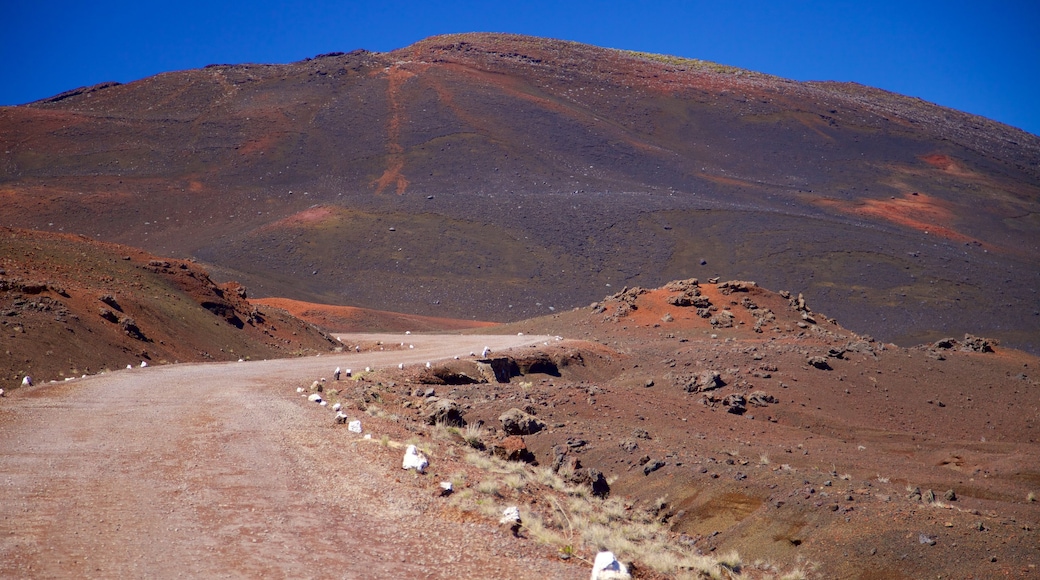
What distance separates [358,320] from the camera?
145 feet

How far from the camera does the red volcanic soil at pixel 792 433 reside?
11070 mm

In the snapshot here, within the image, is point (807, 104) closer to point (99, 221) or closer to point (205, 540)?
point (99, 221)

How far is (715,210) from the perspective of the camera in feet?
224

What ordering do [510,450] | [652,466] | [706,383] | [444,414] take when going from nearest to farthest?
[510,450], [444,414], [652,466], [706,383]

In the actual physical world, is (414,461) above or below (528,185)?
below

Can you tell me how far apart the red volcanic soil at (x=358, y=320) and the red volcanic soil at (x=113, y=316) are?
1233 cm

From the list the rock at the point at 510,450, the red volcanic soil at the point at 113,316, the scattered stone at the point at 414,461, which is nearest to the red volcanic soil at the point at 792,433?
the rock at the point at 510,450

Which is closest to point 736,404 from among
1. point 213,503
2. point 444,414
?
point 444,414

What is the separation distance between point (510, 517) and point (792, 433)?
41.3 ft

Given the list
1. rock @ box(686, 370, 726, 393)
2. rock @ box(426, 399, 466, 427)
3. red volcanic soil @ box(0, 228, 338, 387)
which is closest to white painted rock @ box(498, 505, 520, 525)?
rock @ box(426, 399, 466, 427)

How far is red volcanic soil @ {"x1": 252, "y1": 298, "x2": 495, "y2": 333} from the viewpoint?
42.9 m

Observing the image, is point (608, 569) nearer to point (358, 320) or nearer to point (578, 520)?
point (578, 520)

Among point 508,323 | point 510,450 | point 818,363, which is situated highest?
point 508,323

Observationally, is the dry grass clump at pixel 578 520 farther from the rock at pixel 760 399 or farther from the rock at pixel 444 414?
the rock at pixel 760 399
